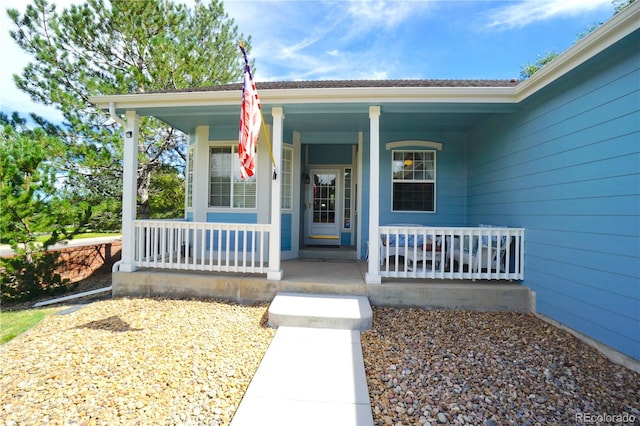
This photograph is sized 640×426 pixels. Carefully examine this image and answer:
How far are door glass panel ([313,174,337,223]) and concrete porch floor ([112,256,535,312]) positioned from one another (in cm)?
274

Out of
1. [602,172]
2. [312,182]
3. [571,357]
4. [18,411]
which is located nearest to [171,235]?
A: [18,411]

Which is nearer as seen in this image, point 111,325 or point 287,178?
point 111,325

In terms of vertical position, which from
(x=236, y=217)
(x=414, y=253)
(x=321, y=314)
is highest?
(x=236, y=217)

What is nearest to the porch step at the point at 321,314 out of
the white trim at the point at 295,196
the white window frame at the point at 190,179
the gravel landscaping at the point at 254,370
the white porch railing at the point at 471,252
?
the gravel landscaping at the point at 254,370

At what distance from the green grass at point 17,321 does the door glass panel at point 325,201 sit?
17.6 ft

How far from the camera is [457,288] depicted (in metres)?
4.03

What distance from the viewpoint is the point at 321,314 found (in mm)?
3383

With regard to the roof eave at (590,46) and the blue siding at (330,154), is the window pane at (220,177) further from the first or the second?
the roof eave at (590,46)

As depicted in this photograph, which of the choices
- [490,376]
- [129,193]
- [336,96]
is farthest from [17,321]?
[490,376]

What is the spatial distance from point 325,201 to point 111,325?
16.8ft

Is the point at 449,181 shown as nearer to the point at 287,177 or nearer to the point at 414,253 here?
the point at 414,253

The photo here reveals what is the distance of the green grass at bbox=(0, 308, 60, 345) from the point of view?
3592 millimetres

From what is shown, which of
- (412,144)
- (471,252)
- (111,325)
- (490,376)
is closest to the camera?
(490,376)

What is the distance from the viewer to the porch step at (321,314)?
332 cm
